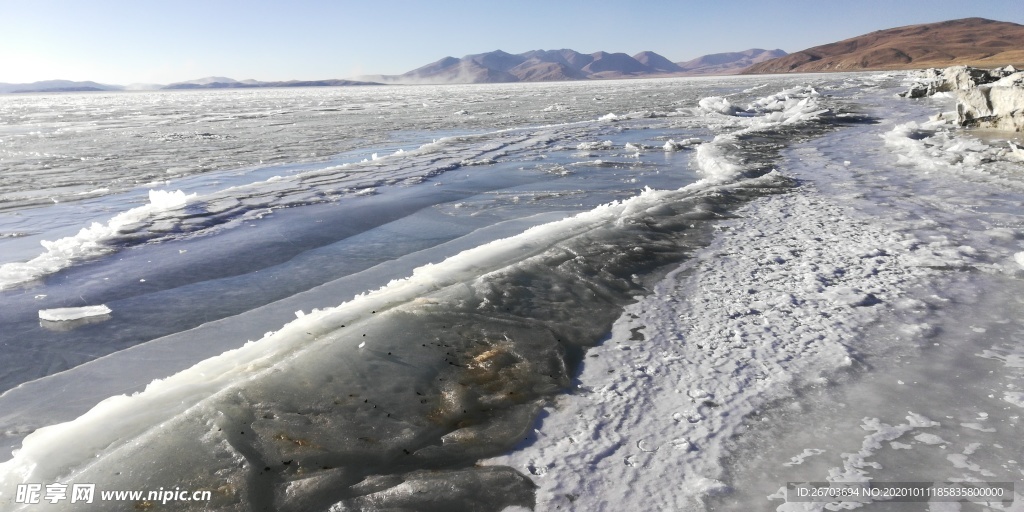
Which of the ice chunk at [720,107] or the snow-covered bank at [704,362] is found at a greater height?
the ice chunk at [720,107]

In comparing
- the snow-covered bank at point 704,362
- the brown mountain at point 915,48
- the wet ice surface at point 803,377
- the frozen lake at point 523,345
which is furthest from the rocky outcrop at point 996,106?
the brown mountain at point 915,48

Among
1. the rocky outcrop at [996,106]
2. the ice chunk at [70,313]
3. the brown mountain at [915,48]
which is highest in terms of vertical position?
the brown mountain at [915,48]

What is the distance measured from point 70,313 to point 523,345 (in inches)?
129

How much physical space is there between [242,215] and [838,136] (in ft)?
40.1

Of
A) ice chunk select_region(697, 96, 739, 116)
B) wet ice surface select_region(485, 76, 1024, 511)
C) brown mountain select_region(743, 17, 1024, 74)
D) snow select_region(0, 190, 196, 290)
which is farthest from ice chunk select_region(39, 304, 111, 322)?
brown mountain select_region(743, 17, 1024, 74)

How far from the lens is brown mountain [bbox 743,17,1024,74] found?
88.6 metres

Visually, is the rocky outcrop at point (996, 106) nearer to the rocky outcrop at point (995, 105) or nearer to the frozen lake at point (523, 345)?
the rocky outcrop at point (995, 105)

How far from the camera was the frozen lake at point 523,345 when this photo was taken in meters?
2.23

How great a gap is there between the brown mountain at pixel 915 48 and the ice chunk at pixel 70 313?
301 feet

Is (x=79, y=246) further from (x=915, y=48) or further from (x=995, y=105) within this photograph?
(x=915, y=48)

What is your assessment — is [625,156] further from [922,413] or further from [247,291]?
[922,413]

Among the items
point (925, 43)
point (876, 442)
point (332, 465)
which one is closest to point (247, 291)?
point (332, 465)

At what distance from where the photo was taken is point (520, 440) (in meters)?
2.45

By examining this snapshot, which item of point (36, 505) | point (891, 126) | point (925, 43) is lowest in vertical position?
point (36, 505)
